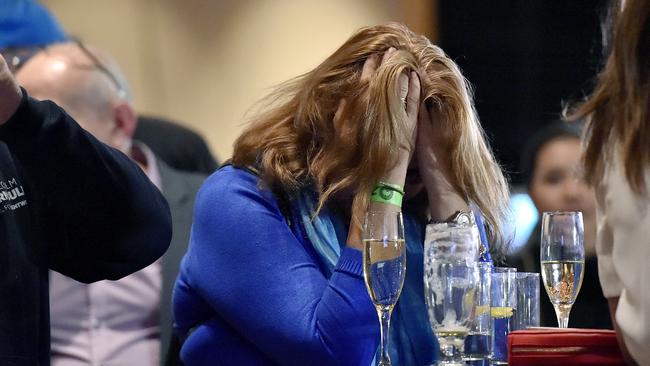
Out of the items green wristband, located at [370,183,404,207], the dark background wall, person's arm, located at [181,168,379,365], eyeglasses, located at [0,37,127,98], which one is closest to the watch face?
green wristband, located at [370,183,404,207]

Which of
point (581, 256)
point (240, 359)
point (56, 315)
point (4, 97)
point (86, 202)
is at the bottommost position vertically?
point (56, 315)

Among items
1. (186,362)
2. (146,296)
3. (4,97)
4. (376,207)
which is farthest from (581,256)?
(146,296)

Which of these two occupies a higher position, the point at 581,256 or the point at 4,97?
the point at 4,97

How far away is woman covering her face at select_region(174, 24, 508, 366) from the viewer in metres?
1.95

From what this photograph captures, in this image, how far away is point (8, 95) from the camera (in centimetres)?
181

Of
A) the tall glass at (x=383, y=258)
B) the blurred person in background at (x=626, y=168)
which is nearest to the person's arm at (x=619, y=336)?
the blurred person in background at (x=626, y=168)

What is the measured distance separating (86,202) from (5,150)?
0.17 metres

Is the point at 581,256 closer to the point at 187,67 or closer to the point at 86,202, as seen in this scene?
the point at 86,202

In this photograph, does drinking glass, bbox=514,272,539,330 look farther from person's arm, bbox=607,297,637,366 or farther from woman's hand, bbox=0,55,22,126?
woman's hand, bbox=0,55,22,126

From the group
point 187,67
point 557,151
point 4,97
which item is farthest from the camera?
point 187,67

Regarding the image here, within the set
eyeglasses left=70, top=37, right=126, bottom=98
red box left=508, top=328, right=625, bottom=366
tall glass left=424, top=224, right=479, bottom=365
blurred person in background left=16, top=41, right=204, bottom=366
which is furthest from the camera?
eyeglasses left=70, top=37, right=126, bottom=98

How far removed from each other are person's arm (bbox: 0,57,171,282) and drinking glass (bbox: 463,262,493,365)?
23.2 inches

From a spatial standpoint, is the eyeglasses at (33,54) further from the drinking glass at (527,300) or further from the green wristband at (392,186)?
the drinking glass at (527,300)

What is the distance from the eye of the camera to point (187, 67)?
549 centimetres
